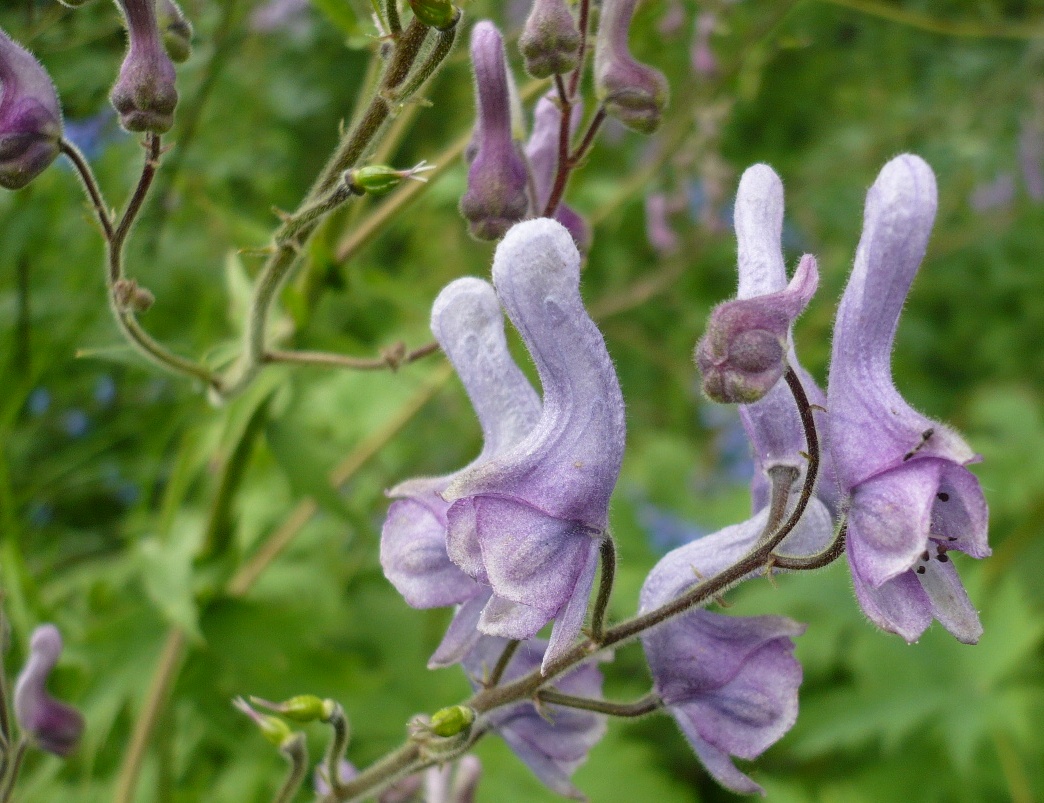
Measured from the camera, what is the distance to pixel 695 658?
1064mm

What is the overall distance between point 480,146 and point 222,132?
2.57 m

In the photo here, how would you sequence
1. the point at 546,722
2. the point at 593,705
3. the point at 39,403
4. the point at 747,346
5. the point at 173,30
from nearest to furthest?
the point at 747,346
the point at 593,705
the point at 546,722
the point at 173,30
the point at 39,403

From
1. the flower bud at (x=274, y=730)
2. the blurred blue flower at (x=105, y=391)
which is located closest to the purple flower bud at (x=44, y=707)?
the flower bud at (x=274, y=730)

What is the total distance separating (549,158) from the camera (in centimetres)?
142

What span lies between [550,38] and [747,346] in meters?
0.55

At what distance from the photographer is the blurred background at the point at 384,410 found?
6.48 ft

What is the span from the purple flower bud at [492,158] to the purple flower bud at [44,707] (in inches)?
32.4

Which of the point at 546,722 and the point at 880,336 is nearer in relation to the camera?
the point at 880,336

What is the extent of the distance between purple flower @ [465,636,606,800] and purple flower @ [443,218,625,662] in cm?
23

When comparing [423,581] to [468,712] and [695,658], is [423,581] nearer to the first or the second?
[468,712]

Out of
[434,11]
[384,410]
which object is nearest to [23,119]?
[434,11]

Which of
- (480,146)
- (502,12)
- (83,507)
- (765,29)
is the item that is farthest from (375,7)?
(502,12)

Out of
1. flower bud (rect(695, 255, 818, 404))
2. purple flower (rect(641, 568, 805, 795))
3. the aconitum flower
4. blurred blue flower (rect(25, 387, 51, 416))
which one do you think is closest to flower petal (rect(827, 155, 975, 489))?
the aconitum flower

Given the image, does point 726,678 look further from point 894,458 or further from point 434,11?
point 434,11
